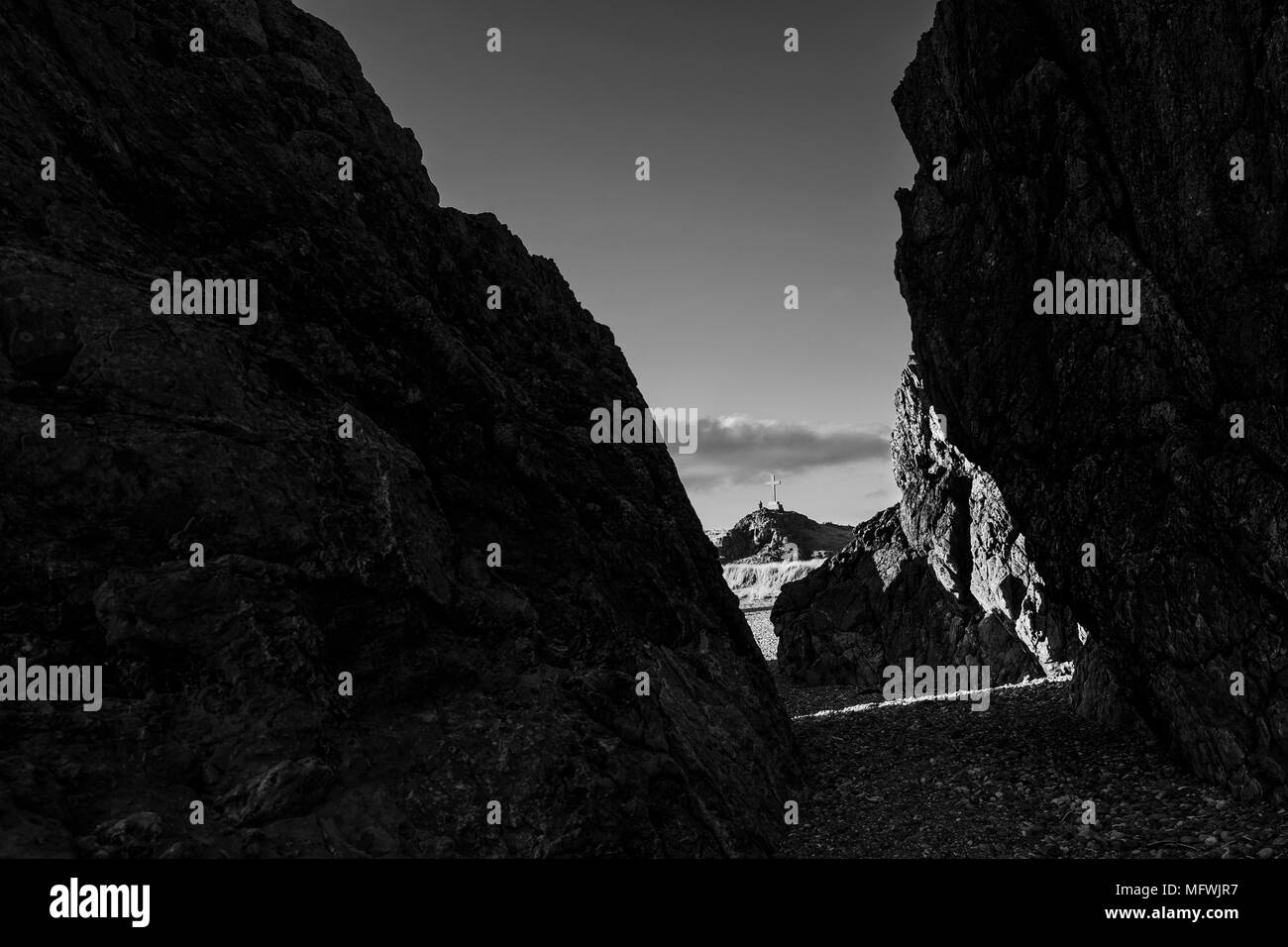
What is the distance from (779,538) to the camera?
479ft

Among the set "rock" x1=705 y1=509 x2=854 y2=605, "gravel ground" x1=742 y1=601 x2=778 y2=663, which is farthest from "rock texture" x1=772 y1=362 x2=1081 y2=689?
"rock" x1=705 y1=509 x2=854 y2=605

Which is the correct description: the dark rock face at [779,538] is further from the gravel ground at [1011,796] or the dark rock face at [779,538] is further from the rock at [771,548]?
the gravel ground at [1011,796]

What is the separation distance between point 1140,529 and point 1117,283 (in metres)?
7.55

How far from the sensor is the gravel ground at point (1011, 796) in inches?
733

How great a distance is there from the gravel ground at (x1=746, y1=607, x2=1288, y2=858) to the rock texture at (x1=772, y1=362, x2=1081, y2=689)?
61.8ft

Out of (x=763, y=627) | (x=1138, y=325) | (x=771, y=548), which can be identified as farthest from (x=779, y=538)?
(x=1138, y=325)

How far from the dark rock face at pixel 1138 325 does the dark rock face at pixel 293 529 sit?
11.9 m

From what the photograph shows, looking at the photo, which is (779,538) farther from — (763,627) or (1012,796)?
(1012,796)

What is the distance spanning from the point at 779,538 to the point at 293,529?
439 feet

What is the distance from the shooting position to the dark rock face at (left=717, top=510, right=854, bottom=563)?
462ft

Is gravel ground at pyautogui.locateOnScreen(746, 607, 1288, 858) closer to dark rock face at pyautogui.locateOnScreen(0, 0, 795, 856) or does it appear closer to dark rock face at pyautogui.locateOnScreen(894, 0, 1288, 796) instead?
dark rock face at pyautogui.locateOnScreen(894, 0, 1288, 796)

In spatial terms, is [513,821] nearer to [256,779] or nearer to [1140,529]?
[256,779]

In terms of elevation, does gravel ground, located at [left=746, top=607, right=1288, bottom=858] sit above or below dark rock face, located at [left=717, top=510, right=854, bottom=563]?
below

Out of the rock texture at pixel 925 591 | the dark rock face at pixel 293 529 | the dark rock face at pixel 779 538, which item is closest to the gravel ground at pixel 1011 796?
the dark rock face at pixel 293 529
